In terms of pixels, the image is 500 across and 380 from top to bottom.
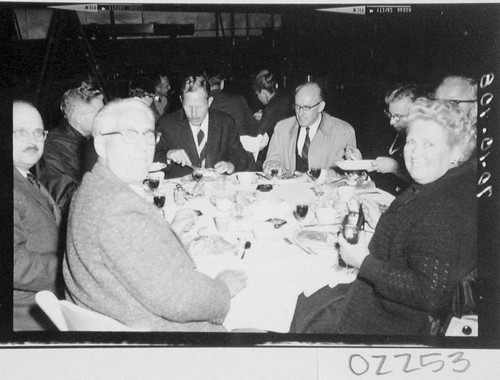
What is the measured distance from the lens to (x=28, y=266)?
154cm

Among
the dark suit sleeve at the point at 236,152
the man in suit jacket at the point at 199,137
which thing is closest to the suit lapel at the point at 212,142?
the man in suit jacket at the point at 199,137

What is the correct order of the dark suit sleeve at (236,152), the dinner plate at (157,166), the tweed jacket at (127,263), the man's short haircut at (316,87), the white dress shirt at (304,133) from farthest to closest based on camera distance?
the dark suit sleeve at (236,152)
the white dress shirt at (304,133)
the man's short haircut at (316,87)
the dinner plate at (157,166)
the tweed jacket at (127,263)

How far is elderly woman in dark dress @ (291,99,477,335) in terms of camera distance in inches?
51.7

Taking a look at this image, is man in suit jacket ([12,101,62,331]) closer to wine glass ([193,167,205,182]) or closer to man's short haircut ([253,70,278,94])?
wine glass ([193,167,205,182])

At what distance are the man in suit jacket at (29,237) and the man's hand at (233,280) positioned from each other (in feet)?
2.06

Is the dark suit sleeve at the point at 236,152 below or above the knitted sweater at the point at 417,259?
above

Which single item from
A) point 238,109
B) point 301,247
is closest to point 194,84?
point 238,109

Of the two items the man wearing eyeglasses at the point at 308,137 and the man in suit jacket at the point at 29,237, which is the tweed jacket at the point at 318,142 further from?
the man in suit jacket at the point at 29,237

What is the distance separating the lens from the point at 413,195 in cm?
142

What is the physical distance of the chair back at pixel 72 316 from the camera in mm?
1199
